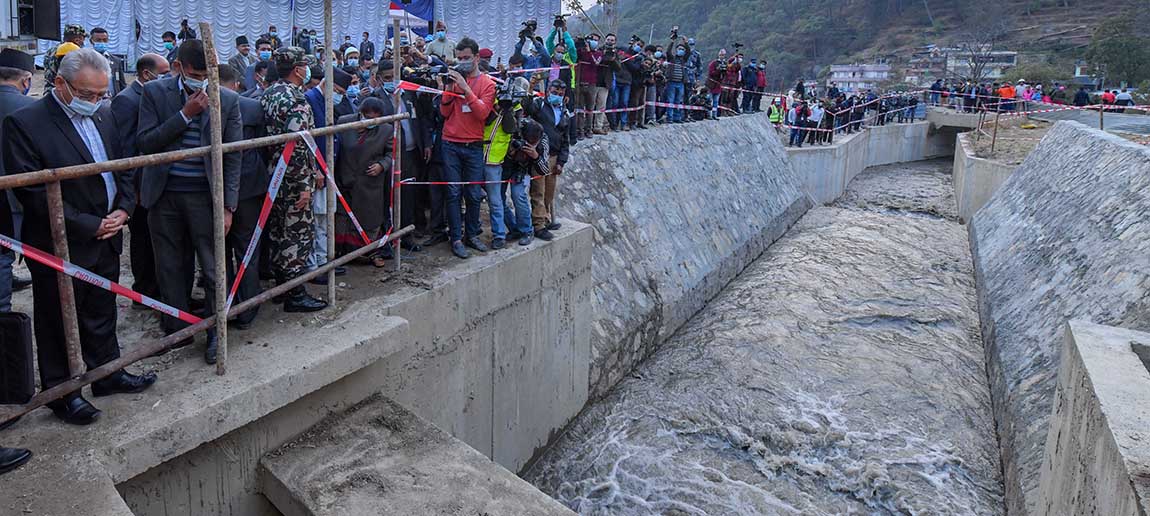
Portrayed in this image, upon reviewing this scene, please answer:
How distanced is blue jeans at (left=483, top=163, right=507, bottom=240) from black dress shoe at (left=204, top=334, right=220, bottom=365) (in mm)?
3076

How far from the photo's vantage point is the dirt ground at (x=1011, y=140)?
21.6 metres

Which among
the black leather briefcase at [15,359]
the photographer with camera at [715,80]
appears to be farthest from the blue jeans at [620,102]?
the black leather briefcase at [15,359]

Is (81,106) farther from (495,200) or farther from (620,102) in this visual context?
(620,102)

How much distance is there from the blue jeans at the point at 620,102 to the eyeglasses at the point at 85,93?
1087 centimetres

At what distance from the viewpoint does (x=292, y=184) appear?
16.6 feet

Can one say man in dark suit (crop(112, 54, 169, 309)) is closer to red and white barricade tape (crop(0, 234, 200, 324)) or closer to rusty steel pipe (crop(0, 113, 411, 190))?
rusty steel pipe (crop(0, 113, 411, 190))

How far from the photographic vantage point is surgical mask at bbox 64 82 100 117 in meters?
3.57

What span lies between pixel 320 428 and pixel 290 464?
1.20 feet

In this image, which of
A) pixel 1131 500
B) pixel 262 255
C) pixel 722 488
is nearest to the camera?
pixel 1131 500

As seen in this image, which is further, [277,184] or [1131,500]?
[277,184]

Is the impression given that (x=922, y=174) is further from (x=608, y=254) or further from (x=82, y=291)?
(x=82, y=291)

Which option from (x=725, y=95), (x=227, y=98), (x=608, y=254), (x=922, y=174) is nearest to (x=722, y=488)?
(x=608, y=254)

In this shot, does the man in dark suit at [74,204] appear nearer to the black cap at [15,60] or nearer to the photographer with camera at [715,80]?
the black cap at [15,60]

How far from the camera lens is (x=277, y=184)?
180 inches
